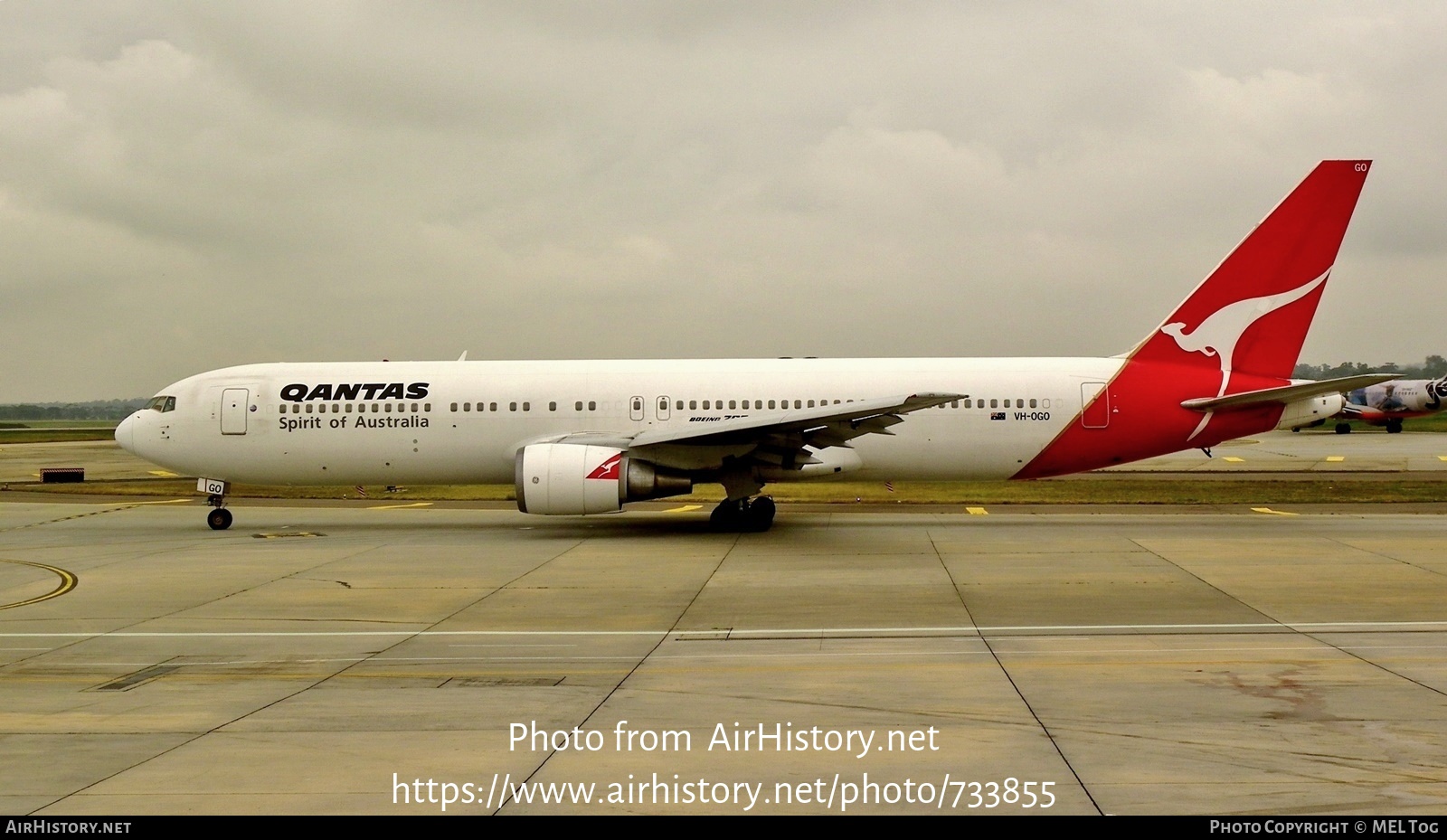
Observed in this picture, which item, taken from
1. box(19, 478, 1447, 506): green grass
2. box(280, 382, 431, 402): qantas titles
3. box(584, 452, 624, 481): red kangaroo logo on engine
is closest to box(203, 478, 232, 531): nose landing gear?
box(280, 382, 431, 402): qantas titles

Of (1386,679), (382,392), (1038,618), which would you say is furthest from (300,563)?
(1386,679)

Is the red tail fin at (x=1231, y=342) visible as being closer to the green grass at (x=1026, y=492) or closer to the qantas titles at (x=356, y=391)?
the green grass at (x=1026, y=492)

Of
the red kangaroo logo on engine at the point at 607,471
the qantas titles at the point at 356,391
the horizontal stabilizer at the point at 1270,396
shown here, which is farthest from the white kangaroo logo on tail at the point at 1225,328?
the qantas titles at the point at 356,391

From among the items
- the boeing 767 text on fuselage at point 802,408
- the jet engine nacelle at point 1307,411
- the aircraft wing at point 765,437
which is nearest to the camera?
the aircraft wing at point 765,437

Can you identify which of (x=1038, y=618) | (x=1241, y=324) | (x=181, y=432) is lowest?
(x=1038, y=618)

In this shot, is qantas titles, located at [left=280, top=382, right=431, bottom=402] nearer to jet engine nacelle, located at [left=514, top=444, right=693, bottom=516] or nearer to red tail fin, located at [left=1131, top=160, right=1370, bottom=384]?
jet engine nacelle, located at [left=514, top=444, right=693, bottom=516]

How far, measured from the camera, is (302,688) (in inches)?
359

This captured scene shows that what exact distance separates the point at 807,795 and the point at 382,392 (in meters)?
17.5

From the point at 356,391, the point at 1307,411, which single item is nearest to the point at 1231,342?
the point at 1307,411

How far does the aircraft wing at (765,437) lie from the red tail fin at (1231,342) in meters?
3.76

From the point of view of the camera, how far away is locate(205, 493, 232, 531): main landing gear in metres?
22.2

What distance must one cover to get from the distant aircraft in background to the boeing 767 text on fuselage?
48.8 metres

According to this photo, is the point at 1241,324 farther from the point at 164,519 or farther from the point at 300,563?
the point at 164,519

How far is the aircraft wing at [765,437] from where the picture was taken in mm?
18781
